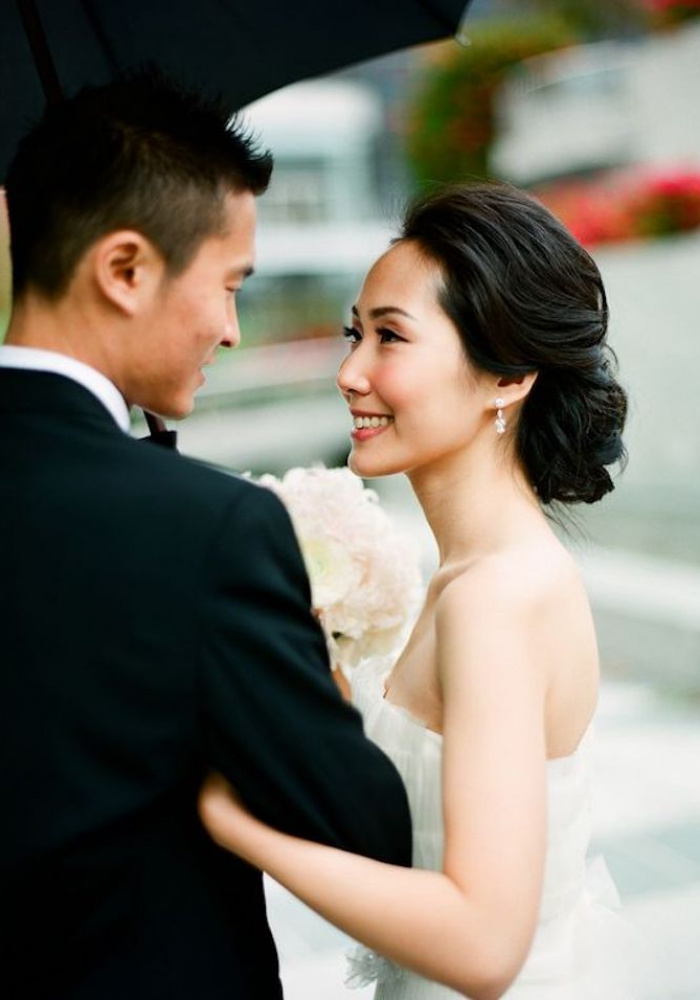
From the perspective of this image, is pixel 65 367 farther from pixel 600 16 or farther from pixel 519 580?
pixel 600 16

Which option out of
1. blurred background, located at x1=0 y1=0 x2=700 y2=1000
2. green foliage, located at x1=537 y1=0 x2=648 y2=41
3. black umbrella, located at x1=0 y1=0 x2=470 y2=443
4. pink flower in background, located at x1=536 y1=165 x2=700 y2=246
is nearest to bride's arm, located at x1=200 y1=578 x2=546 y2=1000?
blurred background, located at x1=0 y1=0 x2=700 y2=1000

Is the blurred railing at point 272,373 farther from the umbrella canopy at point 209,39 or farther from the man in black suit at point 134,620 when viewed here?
the man in black suit at point 134,620

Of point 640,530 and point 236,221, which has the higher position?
point 236,221

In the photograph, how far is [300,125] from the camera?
23609 mm

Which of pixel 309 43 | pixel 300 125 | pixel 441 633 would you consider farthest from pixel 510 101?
pixel 441 633

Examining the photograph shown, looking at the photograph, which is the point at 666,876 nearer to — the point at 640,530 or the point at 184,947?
the point at 184,947

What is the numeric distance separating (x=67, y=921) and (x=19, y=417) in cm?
52

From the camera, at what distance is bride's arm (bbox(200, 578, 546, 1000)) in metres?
1.30

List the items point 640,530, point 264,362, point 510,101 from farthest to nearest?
point 264,362, point 510,101, point 640,530

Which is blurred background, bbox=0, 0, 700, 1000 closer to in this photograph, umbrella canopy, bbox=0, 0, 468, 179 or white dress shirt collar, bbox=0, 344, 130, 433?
umbrella canopy, bbox=0, 0, 468, 179

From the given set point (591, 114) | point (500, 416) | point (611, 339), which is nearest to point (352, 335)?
point (500, 416)

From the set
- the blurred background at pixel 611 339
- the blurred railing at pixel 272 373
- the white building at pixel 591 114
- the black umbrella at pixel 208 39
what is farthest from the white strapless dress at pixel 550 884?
the blurred railing at pixel 272 373

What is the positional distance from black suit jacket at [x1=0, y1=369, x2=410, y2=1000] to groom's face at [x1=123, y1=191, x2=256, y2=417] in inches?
4.2

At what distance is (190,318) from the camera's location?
4.47ft
